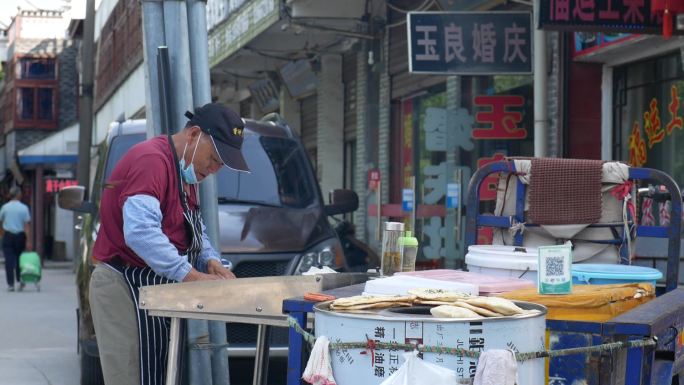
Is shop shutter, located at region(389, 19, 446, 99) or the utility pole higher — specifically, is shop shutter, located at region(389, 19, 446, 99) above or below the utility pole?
above

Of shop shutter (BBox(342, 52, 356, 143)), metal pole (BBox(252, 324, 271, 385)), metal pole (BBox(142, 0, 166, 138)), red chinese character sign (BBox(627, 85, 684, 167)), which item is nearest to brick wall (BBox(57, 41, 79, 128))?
shop shutter (BBox(342, 52, 356, 143))

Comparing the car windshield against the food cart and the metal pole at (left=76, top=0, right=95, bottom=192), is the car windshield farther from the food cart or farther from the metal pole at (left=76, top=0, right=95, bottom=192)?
the metal pole at (left=76, top=0, right=95, bottom=192)

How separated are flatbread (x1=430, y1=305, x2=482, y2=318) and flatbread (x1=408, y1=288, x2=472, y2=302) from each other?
0.27m

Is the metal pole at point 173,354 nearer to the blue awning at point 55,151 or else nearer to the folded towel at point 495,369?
the folded towel at point 495,369

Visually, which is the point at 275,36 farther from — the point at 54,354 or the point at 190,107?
the point at 190,107

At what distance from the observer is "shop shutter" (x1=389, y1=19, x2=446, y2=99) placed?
57.1ft

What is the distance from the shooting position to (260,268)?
362 inches

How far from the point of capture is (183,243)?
17.9 feet

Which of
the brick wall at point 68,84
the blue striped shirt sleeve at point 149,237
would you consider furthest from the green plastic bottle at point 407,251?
the brick wall at point 68,84

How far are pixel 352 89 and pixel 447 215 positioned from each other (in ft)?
20.1

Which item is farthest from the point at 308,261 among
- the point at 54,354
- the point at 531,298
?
the point at 531,298

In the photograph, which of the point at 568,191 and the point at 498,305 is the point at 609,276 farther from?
the point at 498,305

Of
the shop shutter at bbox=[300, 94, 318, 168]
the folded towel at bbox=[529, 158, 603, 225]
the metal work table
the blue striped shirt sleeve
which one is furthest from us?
the shop shutter at bbox=[300, 94, 318, 168]

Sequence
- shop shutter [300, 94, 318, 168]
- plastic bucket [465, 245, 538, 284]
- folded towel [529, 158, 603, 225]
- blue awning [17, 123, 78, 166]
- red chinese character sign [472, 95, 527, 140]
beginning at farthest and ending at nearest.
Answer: blue awning [17, 123, 78, 166]
shop shutter [300, 94, 318, 168]
red chinese character sign [472, 95, 527, 140]
folded towel [529, 158, 603, 225]
plastic bucket [465, 245, 538, 284]
